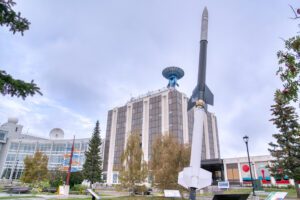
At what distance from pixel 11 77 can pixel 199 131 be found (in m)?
12.2

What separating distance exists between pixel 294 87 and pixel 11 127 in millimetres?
111496

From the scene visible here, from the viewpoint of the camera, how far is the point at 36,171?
4097 centimetres

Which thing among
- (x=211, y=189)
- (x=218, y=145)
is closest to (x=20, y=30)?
(x=211, y=189)

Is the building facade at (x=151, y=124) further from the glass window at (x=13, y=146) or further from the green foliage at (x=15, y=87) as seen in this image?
the green foliage at (x=15, y=87)

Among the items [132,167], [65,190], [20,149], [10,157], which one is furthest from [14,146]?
[132,167]

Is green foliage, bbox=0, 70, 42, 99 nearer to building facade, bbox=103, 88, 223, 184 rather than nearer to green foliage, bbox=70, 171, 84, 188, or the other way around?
green foliage, bbox=70, 171, 84, 188

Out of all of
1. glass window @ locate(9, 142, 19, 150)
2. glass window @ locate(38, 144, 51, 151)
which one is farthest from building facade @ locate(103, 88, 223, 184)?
glass window @ locate(9, 142, 19, 150)

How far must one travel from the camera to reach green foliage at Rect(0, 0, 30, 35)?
352 inches

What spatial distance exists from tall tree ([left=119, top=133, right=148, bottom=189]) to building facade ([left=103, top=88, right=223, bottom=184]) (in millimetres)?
39094

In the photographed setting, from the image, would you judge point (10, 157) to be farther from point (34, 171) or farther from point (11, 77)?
point (11, 77)

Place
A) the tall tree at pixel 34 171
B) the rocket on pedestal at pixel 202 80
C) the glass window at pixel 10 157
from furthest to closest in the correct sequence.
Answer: the glass window at pixel 10 157, the tall tree at pixel 34 171, the rocket on pedestal at pixel 202 80

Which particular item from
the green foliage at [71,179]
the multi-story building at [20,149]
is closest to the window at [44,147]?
the multi-story building at [20,149]

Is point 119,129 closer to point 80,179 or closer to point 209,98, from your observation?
point 80,179

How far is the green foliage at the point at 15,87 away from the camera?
8398 millimetres
